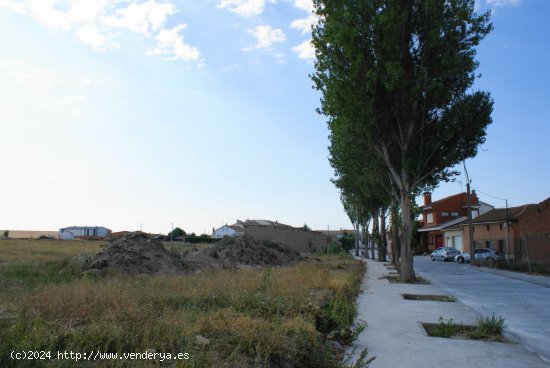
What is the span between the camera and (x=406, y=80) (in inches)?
728

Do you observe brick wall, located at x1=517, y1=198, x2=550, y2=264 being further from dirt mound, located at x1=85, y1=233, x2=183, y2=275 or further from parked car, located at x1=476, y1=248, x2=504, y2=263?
dirt mound, located at x1=85, y1=233, x2=183, y2=275

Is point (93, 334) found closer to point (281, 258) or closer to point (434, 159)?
point (434, 159)

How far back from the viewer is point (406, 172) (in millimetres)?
20344

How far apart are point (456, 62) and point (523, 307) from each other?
1056 centimetres

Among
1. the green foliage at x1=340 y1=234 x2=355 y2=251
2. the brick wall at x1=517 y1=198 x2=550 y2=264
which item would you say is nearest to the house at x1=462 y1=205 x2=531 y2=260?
the brick wall at x1=517 y1=198 x2=550 y2=264

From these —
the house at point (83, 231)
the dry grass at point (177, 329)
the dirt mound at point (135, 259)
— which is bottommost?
the dry grass at point (177, 329)

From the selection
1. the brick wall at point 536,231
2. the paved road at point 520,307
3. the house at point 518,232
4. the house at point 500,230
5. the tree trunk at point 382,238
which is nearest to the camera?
the paved road at point 520,307

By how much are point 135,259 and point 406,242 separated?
12376mm

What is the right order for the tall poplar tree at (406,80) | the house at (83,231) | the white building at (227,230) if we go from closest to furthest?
the tall poplar tree at (406,80) < the white building at (227,230) < the house at (83,231)

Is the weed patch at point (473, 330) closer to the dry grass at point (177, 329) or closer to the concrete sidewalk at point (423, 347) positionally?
the concrete sidewalk at point (423, 347)

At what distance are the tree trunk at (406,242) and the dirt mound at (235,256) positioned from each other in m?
9.43

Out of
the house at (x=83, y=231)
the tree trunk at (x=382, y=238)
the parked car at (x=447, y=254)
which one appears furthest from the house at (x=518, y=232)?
the house at (x=83, y=231)

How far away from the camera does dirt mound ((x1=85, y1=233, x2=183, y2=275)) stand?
62.4 ft

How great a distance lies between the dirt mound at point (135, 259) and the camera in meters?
19.0
